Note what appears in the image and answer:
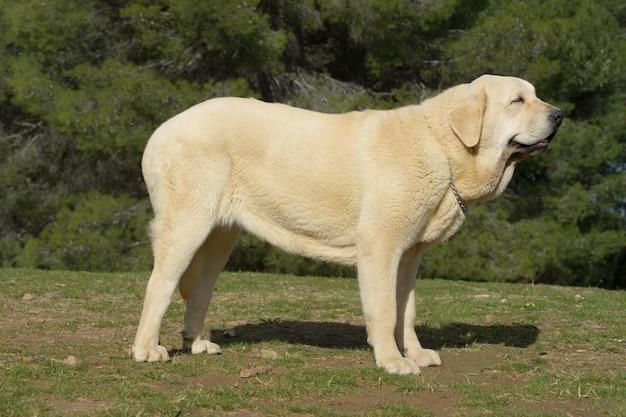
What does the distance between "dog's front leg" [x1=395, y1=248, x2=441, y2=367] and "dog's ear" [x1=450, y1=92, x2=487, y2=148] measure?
0.86 meters

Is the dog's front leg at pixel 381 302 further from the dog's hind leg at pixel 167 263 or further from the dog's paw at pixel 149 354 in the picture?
the dog's paw at pixel 149 354

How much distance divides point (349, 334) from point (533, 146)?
2.41m

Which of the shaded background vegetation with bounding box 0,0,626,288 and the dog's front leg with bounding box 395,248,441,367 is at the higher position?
the dog's front leg with bounding box 395,248,441,367

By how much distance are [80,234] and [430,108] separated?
521 inches

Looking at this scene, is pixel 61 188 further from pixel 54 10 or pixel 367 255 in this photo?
pixel 367 255

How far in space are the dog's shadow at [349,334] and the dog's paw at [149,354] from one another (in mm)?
949

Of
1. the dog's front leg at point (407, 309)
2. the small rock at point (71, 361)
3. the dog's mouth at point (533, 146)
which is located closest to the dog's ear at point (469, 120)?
the dog's mouth at point (533, 146)

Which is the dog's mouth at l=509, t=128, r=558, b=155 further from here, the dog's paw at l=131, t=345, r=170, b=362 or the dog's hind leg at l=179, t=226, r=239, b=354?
the dog's paw at l=131, t=345, r=170, b=362

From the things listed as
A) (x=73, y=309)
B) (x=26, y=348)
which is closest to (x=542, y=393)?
(x=26, y=348)

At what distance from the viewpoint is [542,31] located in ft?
57.2

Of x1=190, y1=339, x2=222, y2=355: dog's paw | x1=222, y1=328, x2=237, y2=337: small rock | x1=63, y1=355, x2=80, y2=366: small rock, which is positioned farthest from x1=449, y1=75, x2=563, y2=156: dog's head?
x1=63, y1=355, x2=80, y2=366: small rock

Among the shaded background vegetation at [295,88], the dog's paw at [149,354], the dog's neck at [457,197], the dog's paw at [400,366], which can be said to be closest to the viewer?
the dog's paw at [400,366]

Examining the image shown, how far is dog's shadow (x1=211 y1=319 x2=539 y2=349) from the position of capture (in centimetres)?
685

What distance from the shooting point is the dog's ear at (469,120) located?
18.7ft
